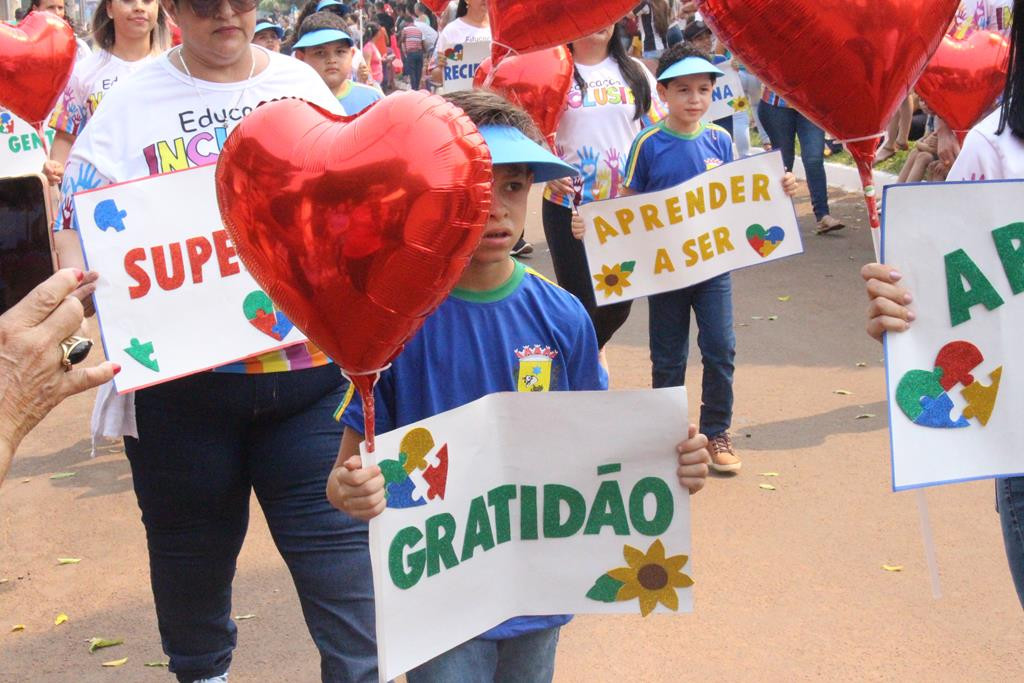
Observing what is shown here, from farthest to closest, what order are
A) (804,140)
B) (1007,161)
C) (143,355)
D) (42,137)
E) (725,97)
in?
(804,140), (725,97), (42,137), (143,355), (1007,161)

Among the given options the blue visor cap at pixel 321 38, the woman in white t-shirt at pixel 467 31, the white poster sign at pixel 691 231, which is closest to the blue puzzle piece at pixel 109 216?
the white poster sign at pixel 691 231

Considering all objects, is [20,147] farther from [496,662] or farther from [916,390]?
[916,390]

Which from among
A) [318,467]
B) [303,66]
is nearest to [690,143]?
[303,66]

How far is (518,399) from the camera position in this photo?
2.56 m

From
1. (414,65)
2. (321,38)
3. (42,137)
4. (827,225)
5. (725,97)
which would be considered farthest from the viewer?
(414,65)

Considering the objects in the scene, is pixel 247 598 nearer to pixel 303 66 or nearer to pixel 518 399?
pixel 303 66

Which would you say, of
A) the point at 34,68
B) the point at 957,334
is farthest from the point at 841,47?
the point at 34,68

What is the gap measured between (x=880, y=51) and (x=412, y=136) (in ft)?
3.14

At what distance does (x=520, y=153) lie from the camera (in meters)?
2.56

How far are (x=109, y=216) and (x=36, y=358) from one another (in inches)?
41.4

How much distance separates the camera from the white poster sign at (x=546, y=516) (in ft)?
8.15

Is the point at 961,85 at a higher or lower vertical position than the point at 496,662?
higher

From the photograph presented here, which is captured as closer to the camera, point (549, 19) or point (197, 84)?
point (197, 84)

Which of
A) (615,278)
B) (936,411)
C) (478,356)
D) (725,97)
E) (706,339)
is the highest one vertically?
(725,97)
